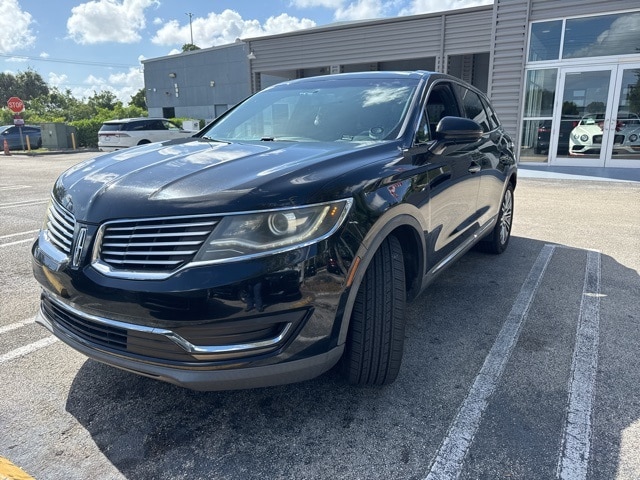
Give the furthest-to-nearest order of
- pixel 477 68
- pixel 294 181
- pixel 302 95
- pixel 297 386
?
1. pixel 477 68
2. pixel 302 95
3. pixel 297 386
4. pixel 294 181

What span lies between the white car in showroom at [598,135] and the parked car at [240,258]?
11585mm

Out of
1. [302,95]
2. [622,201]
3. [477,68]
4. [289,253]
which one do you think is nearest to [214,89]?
[477,68]

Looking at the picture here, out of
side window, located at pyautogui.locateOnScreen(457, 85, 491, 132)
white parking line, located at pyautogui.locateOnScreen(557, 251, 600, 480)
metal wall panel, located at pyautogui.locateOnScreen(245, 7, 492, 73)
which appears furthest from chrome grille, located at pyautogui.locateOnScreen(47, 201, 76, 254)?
metal wall panel, located at pyautogui.locateOnScreen(245, 7, 492, 73)

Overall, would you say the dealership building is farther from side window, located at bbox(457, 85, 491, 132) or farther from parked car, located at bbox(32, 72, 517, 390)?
parked car, located at bbox(32, 72, 517, 390)

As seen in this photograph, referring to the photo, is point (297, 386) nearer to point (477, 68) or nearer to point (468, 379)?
point (468, 379)

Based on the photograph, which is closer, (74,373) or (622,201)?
(74,373)

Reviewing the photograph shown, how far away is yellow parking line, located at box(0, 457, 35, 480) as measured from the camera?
1.82 meters

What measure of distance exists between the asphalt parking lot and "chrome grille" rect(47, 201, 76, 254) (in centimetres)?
85

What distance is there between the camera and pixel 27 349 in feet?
9.90

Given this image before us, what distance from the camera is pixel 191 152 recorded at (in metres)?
2.65

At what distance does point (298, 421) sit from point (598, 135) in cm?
1278

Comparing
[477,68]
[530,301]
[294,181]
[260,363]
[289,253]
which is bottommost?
[530,301]

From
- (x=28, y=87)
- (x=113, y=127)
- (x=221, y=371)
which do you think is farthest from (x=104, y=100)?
(x=221, y=371)

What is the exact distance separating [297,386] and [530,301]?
2.25m
